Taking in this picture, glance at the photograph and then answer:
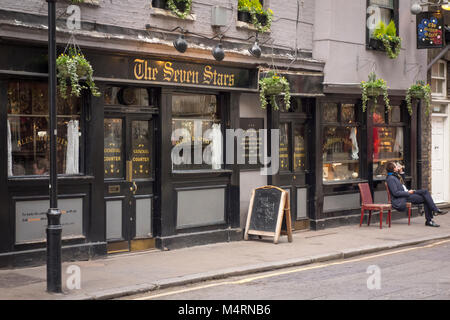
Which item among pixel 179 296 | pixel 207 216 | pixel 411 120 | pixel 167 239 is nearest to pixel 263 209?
pixel 207 216

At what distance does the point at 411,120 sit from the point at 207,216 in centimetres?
739

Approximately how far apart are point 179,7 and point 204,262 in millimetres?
4740

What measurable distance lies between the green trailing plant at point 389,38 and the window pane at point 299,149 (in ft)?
10.2

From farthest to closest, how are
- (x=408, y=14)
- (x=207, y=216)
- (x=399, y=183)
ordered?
1. (x=408, y=14)
2. (x=399, y=183)
3. (x=207, y=216)

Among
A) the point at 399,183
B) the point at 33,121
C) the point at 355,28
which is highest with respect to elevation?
the point at 355,28

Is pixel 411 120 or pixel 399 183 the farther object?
pixel 411 120

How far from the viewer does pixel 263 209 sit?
13289 mm

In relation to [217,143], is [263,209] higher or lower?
lower

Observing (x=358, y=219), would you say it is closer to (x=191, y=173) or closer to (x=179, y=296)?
(x=191, y=173)

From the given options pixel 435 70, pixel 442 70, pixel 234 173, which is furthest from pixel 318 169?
pixel 442 70

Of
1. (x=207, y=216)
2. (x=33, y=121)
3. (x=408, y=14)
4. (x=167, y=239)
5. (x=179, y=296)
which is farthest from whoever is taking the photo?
(x=408, y=14)

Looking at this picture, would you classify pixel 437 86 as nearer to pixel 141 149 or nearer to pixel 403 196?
pixel 403 196

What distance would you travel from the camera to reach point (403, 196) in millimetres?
15555

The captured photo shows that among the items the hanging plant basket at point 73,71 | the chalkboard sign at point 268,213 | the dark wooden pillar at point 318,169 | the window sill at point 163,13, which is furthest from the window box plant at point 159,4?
the dark wooden pillar at point 318,169
